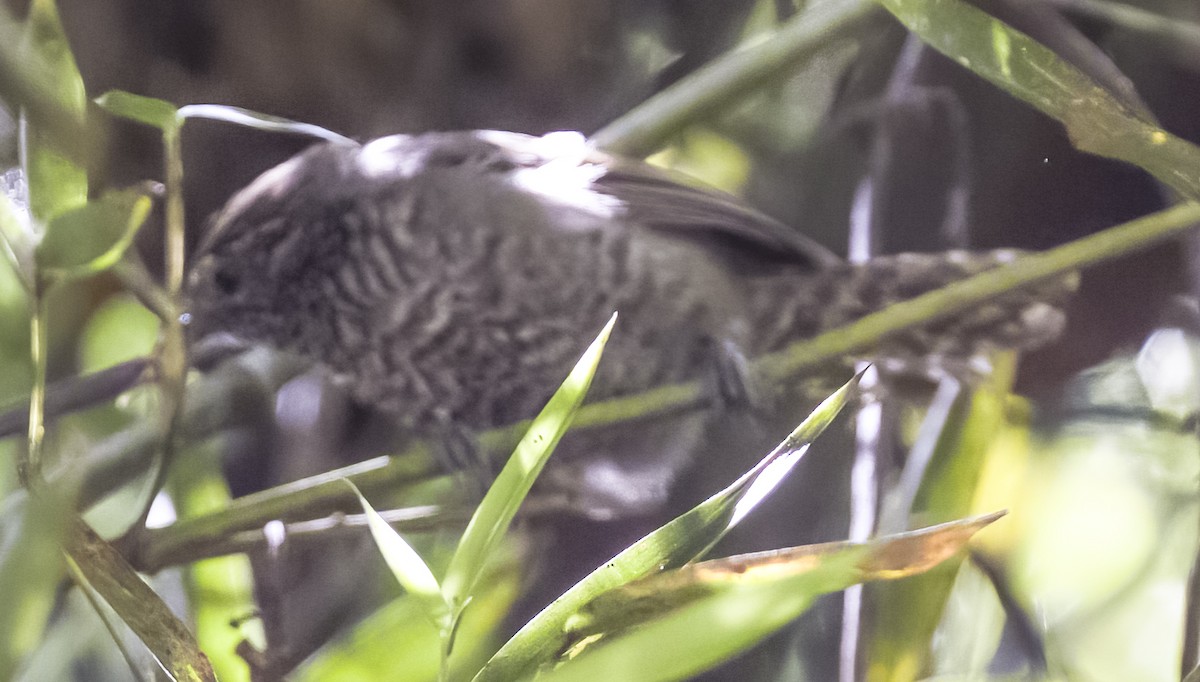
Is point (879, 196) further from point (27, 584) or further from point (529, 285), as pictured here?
A: point (27, 584)

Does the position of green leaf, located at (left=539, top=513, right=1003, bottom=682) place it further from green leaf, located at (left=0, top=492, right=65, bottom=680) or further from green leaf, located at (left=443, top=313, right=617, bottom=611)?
green leaf, located at (left=0, top=492, right=65, bottom=680)

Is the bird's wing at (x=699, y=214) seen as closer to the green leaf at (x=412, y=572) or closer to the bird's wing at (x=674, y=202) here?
the bird's wing at (x=674, y=202)

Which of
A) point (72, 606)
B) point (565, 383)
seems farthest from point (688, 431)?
point (72, 606)

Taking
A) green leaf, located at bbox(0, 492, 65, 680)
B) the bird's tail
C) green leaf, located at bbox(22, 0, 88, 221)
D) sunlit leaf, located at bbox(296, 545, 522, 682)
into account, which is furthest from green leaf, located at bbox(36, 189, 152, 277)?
the bird's tail

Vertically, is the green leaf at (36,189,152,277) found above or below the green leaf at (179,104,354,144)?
below

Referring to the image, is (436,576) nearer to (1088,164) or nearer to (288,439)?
(288,439)

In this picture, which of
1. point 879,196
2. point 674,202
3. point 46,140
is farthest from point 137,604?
point 879,196
